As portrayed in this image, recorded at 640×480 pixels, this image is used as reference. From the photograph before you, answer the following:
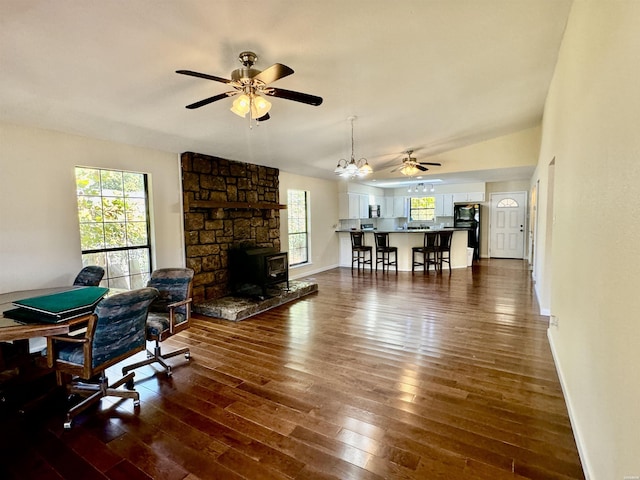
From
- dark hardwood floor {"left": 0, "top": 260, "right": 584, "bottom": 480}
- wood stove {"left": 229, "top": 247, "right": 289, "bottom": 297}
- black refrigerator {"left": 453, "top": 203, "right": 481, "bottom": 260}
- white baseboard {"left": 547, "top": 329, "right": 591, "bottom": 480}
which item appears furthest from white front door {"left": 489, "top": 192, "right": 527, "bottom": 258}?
white baseboard {"left": 547, "top": 329, "right": 591, "bottom": 480}

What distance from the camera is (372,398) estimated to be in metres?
2.48

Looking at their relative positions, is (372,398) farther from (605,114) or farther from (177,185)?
(177,185)

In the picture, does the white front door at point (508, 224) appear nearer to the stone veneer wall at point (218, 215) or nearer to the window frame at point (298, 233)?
the window frame at point (298, 233)

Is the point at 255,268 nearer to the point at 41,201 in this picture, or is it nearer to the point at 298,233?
the point at 298,233

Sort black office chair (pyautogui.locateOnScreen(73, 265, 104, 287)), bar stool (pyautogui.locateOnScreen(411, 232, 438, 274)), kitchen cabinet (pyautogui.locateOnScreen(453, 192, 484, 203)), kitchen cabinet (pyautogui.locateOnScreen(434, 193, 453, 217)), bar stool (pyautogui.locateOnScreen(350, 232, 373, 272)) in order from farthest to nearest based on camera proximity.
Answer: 1. kitchen cabinet (pyautogui.locateOnScreen(434, 193, 453, 217))
2. kitchen cabinet (pyautogui.locateOnScreen(453, 192, 484, 203))
3. bar stool (pyautogui.locateOnScreen(350, 232, 373, 272))
4. bar stool (pyautogui.locateOnScreen(411, 232, 438, 274))
5. black office chair (pyautogui.locateOnScreen(73, 265, 104, 287))

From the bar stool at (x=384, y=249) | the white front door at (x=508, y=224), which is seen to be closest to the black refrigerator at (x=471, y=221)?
the white front door at (x=508, y=224)

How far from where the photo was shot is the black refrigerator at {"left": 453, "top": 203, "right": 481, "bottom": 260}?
32.1 ft

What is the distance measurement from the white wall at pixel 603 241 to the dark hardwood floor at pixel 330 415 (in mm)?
342

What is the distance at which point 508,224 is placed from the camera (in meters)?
9.78

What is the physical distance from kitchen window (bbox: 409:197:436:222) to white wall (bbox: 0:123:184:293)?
911cm

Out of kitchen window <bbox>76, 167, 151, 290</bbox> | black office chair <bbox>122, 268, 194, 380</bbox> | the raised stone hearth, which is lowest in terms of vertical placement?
the raised stone hearth

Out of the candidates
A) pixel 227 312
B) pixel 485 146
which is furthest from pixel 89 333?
pixel 485 146

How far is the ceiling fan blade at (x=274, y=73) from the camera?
2.28 meters

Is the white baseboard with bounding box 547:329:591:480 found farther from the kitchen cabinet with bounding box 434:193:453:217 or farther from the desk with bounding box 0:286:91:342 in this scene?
the kitchen cabinet with bounding box 434:193:453:217
